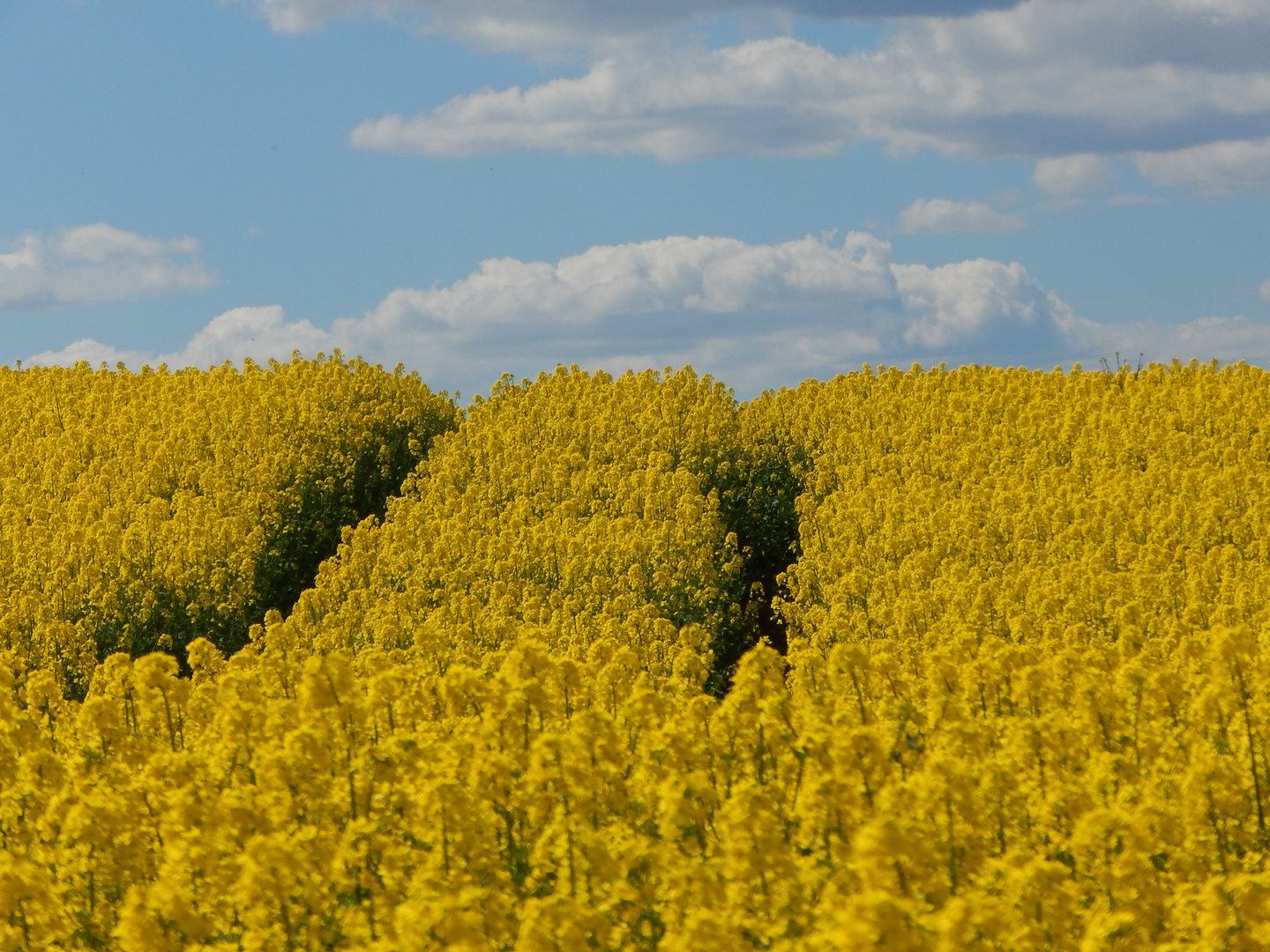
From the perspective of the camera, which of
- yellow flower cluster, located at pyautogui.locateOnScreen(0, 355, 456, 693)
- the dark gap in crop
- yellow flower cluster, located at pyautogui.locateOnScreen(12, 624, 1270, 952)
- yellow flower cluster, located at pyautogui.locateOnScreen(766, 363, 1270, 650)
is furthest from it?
the dark gap in crop

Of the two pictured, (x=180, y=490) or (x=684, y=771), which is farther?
(x=180, y=490)

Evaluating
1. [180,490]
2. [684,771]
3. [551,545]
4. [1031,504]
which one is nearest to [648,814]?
[684,771]

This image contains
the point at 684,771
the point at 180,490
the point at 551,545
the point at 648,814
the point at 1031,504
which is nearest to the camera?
the point at 648,814

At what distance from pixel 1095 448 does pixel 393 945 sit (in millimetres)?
15338

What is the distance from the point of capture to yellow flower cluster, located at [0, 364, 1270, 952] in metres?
5.44

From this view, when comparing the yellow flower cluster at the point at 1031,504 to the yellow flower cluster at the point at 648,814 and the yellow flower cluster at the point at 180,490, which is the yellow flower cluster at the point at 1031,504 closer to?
the yellow flower cluster at the point at 648,814

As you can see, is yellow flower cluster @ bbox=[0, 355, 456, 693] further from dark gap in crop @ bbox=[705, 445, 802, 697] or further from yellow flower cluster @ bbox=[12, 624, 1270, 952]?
yellow flower cluster @ bbox=[12, 624, 1270, 952]

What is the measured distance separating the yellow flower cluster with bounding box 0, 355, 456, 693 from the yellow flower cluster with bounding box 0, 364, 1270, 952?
1.44 meters

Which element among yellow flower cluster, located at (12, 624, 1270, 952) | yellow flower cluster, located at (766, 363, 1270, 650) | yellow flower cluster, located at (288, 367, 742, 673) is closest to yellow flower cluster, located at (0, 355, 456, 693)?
yellow flower cluster, located at (288, 367, 742, 673)

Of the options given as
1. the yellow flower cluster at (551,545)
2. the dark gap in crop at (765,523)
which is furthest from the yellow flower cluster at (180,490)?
the dark gap in crop at (765,523)

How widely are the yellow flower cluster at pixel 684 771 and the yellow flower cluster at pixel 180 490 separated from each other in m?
1.44

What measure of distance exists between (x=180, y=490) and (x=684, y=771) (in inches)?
555

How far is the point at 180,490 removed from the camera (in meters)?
19.2

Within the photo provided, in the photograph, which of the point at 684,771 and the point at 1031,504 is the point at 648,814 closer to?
the point at 684,771
